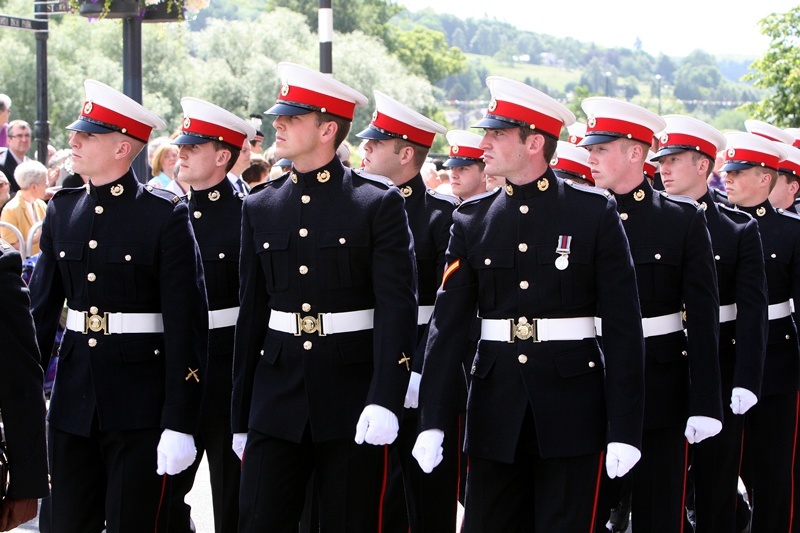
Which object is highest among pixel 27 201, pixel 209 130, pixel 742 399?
pixel 209 130

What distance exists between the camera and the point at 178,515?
232 inches

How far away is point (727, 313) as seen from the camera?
621cm

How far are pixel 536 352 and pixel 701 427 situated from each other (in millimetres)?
1181

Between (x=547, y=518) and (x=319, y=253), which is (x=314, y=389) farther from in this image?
(x=547, y=518)

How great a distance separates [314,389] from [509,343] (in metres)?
0.75

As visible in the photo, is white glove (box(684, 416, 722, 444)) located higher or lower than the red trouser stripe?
lower

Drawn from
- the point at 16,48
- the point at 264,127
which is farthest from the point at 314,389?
the point at 264,127

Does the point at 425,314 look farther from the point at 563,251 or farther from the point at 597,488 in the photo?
the point at 597,488

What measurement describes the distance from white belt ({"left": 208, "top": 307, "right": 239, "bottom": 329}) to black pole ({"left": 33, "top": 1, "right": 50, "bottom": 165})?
23.4 feet

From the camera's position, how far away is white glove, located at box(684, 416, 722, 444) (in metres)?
5.30

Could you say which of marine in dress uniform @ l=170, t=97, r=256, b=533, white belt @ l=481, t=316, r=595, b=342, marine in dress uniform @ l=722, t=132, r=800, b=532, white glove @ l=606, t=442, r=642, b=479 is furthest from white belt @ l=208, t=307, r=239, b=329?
marine in dress uniform @ l=722, t=132, r=800, b=532

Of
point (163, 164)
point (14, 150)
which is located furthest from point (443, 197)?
point (14, 150)

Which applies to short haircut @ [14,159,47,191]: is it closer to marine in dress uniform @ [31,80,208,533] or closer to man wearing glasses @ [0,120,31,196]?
man wearing glasses @ [0,120,31,196]

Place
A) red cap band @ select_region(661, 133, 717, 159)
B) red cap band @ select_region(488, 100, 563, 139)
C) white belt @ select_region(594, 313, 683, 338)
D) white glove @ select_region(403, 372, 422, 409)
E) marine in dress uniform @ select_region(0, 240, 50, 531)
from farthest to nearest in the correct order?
red cap band @ select_region(661, 133, 717, 159), white belt @ select_region(594, 313, 683, 338), white glove @ select_region(403, 372, 422, 409), red cap band @ select_region(488, 100, 563, 139), marine in dress uniform @ select_region(0, 240, 50, 531)
